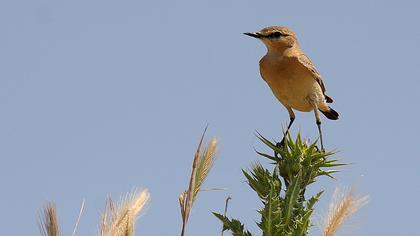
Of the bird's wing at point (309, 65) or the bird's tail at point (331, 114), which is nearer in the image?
the bird's wing at point (309, 65)

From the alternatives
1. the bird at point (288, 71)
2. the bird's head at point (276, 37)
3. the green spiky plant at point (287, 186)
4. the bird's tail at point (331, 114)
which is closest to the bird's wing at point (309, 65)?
the bird at point (288, 71)

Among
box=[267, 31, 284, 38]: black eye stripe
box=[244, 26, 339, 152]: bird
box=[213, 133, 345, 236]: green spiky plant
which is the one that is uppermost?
box=[267, 31, 284, 38]: black eye stripe

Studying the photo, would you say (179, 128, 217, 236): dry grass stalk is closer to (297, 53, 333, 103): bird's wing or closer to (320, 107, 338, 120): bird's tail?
(297, 53, 333, 103): bird's wing

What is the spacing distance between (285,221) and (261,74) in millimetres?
3561

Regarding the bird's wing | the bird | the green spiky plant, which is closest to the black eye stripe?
the bird

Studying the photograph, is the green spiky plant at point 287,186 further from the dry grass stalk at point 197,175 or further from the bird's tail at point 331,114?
the bird's tail at point 331,114

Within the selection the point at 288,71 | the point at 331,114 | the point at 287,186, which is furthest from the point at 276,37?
the point at 287,186

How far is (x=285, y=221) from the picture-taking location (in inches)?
130

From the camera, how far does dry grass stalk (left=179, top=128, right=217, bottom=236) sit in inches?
120

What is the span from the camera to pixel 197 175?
10.4 feet

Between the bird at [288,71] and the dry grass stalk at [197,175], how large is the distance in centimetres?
328

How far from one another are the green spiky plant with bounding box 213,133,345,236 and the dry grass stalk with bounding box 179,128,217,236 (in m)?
0.28

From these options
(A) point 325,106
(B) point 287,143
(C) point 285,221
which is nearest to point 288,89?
(A) point 325,106

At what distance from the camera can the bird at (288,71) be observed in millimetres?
6562
